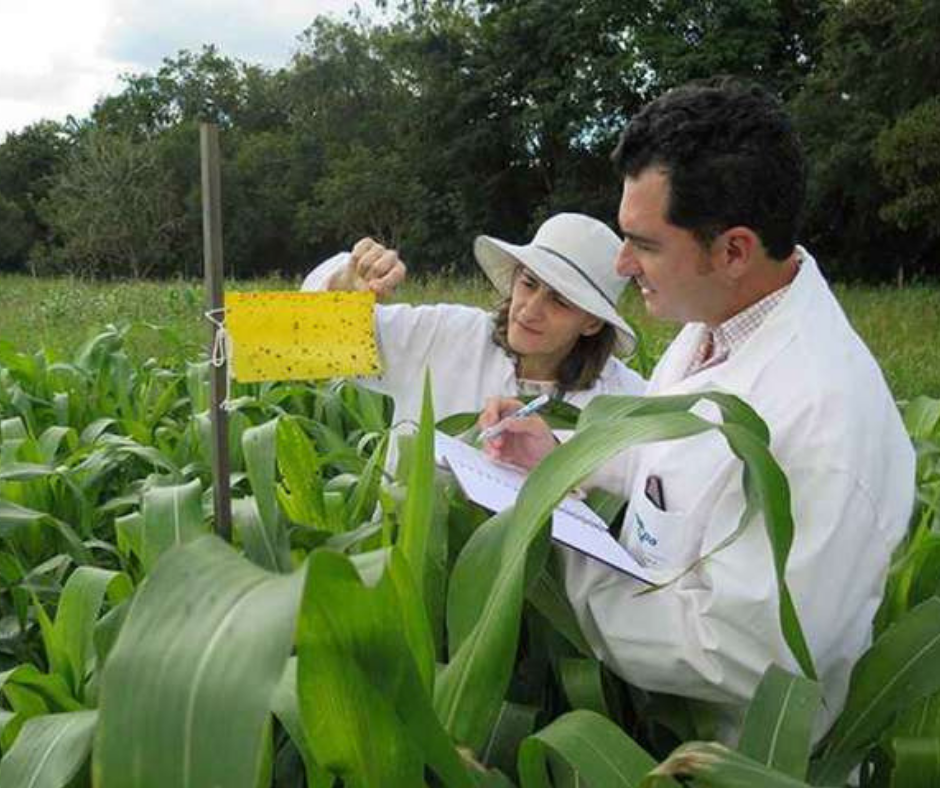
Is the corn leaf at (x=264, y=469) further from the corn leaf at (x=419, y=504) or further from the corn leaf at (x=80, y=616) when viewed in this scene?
the corn leaf at (x=419, y=504)

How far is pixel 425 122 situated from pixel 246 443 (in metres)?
29.1

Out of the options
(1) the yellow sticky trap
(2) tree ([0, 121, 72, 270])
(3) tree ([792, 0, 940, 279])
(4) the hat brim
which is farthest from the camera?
(2) tree ([0, 121, 72, 270])

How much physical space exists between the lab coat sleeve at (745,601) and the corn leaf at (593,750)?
16cm

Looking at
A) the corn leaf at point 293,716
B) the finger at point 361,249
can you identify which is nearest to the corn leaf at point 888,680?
the corn leaf at point 293,716

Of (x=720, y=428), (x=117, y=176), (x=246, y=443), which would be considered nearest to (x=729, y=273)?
(x=720, y=428)

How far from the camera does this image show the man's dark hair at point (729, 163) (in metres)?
1.31

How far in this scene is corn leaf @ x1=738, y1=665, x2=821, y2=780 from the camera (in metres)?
1.01

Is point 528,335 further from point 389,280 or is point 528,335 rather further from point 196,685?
point 196,685

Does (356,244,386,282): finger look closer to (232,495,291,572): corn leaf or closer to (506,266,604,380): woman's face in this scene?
(506,266,604,380): woman's face

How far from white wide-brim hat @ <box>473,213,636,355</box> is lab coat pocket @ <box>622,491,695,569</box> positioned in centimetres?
77

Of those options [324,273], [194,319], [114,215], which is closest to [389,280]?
[324,273]

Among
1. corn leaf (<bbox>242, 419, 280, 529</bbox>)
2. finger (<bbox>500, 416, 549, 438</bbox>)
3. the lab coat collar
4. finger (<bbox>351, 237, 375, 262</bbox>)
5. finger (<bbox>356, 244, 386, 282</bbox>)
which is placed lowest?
corn leaf (<bbox>242, 419, 280, 529</bbox>)

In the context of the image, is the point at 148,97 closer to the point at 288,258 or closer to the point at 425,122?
the point at 288,258

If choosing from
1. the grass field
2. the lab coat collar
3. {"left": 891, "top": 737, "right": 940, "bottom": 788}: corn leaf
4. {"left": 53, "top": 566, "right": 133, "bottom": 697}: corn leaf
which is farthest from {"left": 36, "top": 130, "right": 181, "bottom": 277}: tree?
{"left": 891, "top": 737, "right": 940, "bottom": 788}: corn leaf
